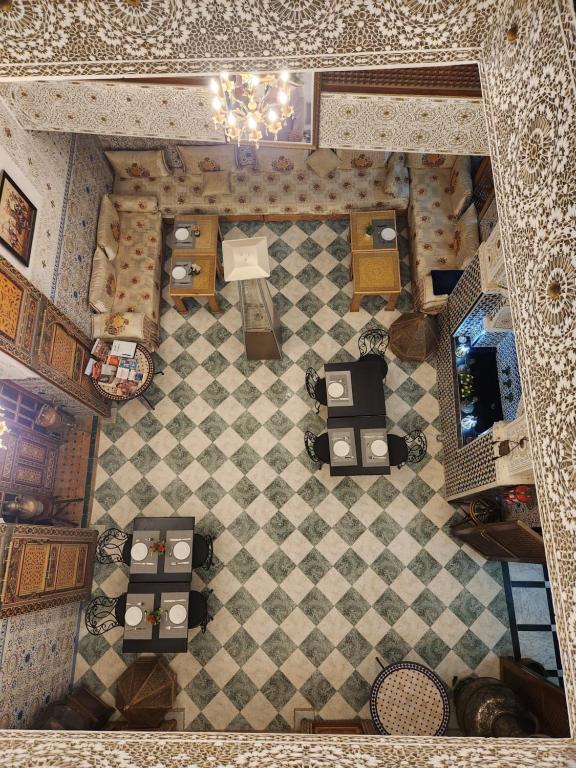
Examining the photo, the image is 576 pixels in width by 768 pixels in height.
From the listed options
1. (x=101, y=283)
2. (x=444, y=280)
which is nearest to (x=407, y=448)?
(x=444, y=280)

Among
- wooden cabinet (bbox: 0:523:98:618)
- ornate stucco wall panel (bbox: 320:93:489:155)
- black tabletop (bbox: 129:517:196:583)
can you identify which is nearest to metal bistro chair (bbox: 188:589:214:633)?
black tabletop (bbox: 129:517:196:583)

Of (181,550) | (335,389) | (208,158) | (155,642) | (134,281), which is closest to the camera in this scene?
(155,642)

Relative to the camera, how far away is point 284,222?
711cm

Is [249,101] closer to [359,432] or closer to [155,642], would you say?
[359,432]

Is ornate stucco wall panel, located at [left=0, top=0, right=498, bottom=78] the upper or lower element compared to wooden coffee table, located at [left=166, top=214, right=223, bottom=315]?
lower

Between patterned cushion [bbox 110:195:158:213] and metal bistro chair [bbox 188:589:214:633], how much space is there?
5260 mm

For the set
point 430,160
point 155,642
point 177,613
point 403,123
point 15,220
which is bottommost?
point 155,642

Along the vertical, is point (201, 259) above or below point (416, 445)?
above

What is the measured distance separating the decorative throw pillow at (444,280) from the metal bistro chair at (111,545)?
495 centimetres

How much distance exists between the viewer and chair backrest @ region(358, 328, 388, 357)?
20.7ft

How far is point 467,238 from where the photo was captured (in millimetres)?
5953

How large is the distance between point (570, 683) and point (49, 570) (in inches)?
187

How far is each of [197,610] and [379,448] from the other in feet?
9.15

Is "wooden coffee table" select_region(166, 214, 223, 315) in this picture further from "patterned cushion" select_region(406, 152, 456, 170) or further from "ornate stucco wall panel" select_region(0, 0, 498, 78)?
"ornate stucco wall panel" select_region(0, 0, 498, 78)
